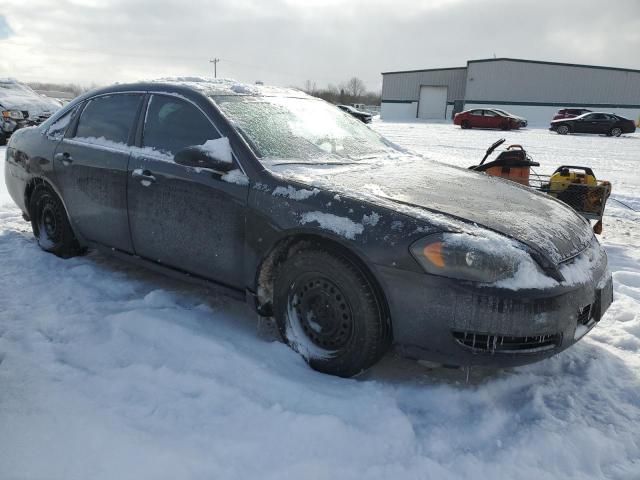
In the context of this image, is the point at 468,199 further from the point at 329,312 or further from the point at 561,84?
the point at 561,84

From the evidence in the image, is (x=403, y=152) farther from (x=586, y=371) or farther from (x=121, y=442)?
(x=121, y=442)

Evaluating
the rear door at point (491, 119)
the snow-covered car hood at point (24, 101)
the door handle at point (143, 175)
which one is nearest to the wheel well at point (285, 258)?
the door handle at point (143, 175)

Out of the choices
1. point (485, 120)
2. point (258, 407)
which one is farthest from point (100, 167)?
point (485, 120)

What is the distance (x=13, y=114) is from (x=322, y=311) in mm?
12635

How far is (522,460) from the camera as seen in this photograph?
6.89 ft

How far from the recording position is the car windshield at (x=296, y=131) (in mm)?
3096

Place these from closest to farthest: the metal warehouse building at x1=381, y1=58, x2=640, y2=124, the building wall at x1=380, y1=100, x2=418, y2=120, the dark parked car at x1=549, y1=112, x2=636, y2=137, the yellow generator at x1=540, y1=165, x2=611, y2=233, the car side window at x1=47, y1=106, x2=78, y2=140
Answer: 1. the car side window at x1=47, y1=106, x2=78, y2=140
2. the yellow generator at x1=540, y1=165, x2=611, y2=233
3. the dark parked car at x1=549, y1=112, x2=636, y2=137
4. the metal warehouse building at x1=381, y1=58, x2=640, y2=124
5. the building wall at x1=380, y1=100, x2=418, y2=120

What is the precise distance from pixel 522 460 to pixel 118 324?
231cm

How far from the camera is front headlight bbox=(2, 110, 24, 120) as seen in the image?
1216cm

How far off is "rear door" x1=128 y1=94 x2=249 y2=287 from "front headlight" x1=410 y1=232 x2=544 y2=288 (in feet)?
3.66

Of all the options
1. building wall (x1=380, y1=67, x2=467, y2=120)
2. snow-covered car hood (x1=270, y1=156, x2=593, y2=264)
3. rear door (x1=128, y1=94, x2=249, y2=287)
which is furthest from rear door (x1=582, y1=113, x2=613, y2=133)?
rear door (x1=128, y1=94, x2=249, y2=287)

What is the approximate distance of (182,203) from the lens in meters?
3.18

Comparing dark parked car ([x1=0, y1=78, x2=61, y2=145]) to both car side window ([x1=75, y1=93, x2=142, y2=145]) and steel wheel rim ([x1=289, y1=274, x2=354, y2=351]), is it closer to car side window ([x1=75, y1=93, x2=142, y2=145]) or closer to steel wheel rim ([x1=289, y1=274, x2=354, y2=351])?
car side window ([x1=75, y1=93, x2=142, y2=145])

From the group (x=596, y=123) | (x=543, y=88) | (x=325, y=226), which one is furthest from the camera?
(x=543, y=88)
